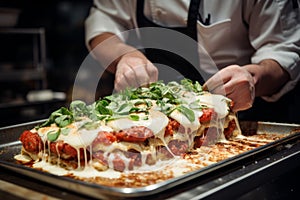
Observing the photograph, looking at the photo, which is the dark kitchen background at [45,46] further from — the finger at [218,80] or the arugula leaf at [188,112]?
the arugula leaf at [188,112]

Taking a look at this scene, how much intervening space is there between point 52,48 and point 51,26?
0.23 meters

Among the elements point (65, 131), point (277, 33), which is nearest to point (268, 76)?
point (277, 33)

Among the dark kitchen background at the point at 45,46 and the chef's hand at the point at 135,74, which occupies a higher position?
the chef's hand at the point at 135,74

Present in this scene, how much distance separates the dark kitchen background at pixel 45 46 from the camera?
411 centimetres

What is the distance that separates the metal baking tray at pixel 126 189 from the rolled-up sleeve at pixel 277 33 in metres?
0.39

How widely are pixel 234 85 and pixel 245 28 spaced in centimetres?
59

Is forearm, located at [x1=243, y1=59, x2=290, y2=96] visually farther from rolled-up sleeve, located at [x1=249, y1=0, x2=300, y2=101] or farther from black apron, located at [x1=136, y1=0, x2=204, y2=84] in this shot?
black apron, located at [x1=136, y1=0, x2=204, y2=84]

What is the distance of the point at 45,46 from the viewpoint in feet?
15.1

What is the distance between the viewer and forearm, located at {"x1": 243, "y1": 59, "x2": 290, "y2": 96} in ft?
6.42

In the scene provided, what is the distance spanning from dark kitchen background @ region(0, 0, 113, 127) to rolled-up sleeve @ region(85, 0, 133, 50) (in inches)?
59.6

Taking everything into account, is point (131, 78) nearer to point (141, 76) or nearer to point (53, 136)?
point (141, 76)

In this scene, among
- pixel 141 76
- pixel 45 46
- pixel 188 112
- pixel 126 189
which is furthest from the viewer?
pixel 45 46

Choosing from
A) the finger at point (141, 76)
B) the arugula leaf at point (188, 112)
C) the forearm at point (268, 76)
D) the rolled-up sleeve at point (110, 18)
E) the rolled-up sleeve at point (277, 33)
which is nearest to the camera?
the arugula leaf at point (188, 112)

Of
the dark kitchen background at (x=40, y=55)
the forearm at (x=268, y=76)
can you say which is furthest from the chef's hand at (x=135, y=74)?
the dark kitchen background at (x=40, y=55)
